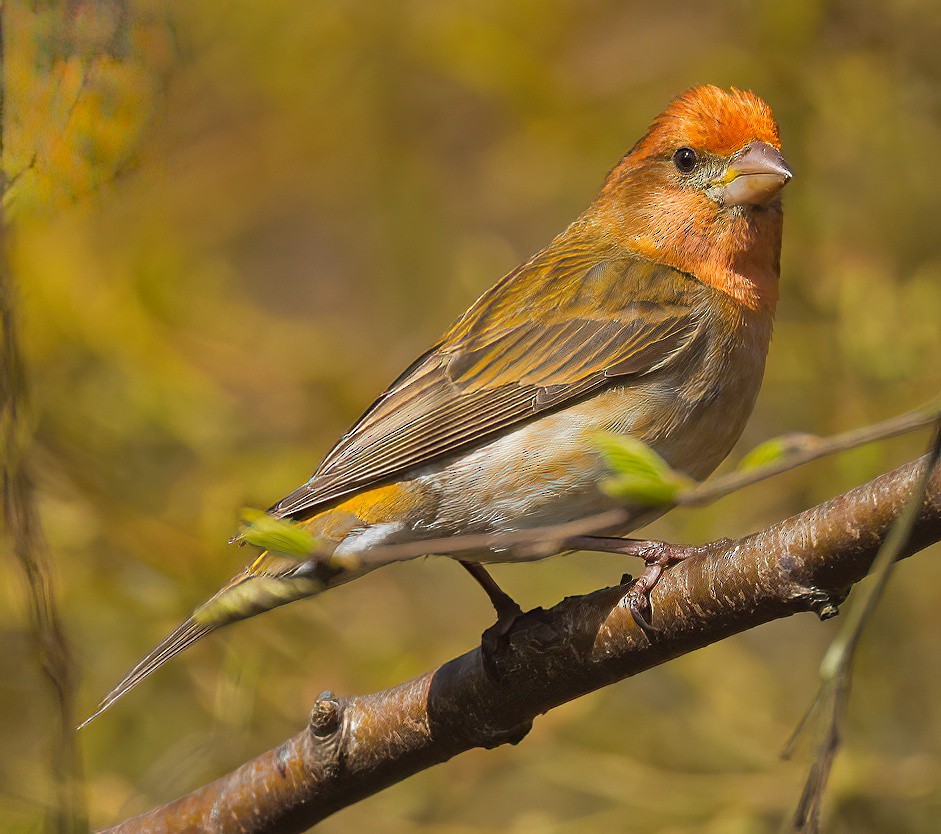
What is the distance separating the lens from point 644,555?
352 centimetres

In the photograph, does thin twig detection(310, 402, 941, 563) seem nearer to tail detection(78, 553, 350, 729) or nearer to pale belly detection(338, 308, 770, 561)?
tail detection(78, 553, 350, 729)

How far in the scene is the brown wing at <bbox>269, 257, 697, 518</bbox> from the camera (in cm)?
402

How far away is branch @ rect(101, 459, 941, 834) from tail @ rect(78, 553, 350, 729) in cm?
38

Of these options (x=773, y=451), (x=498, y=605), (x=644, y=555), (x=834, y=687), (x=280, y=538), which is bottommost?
(x=498, y=605)

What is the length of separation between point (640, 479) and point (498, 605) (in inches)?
86.1

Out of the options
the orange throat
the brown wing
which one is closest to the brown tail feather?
the brown wing

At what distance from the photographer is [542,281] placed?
4.66m

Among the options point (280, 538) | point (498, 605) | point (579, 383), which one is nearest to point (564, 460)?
point (579, 383)

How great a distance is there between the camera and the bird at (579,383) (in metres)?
3.83

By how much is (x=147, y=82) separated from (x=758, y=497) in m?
3.32

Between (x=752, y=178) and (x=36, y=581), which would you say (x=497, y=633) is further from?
(x=752, y=178)

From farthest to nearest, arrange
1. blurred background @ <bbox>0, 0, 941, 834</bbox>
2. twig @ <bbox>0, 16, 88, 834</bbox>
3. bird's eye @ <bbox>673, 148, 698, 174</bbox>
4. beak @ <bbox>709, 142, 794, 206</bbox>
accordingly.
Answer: blurred background @ <bbox>0, 0, 941, 834</bbox>
bird's eye @ <bbox>673, 148, 698, 174</bbox>
beak @ <bbox>709, 142, 794, 206</bbox>
twig @ <bbox>0, 16, 88, 834</bbox>

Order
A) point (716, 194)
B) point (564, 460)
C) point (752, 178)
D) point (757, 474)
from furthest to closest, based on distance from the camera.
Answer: point (716, 194)
point (752, 178)
point (564, 460)
point (757, 474)

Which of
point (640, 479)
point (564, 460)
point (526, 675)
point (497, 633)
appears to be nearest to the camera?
point (640, 479)
